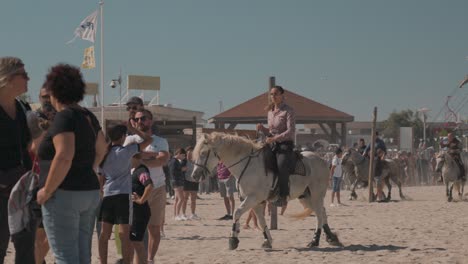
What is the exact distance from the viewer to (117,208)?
7.23 metres

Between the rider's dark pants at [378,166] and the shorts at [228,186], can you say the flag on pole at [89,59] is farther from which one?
the shorts at [228,186]

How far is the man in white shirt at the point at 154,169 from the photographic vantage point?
7750mm

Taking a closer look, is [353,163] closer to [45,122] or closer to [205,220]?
[205,220]

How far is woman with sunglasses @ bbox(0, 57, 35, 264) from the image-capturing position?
531 centimetres

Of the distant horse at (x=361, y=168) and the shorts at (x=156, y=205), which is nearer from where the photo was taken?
the shorts at (x=156, y=205)

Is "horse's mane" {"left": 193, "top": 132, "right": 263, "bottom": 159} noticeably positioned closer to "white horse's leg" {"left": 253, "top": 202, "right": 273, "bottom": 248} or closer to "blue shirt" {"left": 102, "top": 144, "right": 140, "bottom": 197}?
"white horse's leg" {"left": 253, "top": 202, "right": 273, "bottom": 248}

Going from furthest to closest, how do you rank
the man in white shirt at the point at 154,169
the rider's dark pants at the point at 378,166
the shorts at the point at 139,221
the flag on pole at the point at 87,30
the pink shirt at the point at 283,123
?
the flag on pole at the point at 87,30
the rider's dark pants at the point at 378,166
the pink shirt at the point at 283,123
the man in white shirt at the point at 154,169
the shorts at the point at 139,221

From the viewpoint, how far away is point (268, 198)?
11195mm

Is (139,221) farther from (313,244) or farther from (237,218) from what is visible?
(313,244)

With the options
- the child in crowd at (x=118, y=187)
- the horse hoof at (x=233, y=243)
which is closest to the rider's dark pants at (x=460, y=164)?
the horse hoof at (x=233, y=243)

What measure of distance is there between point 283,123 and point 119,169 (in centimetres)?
440

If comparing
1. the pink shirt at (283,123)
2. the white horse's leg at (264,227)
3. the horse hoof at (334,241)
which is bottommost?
the horse hoof at (334,241)

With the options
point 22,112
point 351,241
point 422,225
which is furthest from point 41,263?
point 422,225

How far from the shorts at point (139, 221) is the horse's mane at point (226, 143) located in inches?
128
